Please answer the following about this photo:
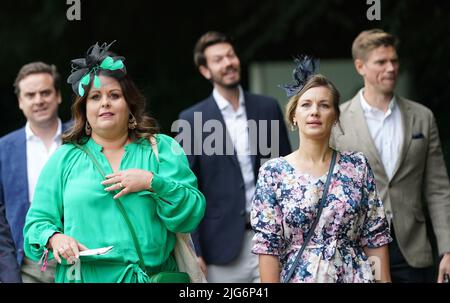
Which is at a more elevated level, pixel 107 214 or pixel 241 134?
pixel 241 134

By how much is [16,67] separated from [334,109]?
598 cm

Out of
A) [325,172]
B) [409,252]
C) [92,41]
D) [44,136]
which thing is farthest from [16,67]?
[325,172]

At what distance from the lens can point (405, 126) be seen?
20.9 feet

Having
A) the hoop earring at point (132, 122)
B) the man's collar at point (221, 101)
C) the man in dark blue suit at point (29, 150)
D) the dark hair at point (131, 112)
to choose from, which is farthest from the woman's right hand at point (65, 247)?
the man's collar at point (221, 101)

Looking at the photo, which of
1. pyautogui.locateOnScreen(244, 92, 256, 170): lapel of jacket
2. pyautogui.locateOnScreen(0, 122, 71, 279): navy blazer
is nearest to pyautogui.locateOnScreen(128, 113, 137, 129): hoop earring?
pyautogui.locateOnScreen(0, 122, 71, 279): navy blazer

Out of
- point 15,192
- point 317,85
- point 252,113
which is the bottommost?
point 15,192

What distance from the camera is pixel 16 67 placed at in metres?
10.4

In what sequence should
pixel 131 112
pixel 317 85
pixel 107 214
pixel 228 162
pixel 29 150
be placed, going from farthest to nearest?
pixel 228 162 < pixel 29 150 < pixel 131 112 < pixel 317 85 < pixel 107 214

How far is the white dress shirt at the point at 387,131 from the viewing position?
631 cm

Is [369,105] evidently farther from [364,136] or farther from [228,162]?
Result: [228,162]

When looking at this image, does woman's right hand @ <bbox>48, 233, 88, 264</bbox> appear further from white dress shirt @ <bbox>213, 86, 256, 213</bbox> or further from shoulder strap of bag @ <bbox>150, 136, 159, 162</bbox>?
white dress shirt @ <bbox>213, 86, 256, 213</bbox>

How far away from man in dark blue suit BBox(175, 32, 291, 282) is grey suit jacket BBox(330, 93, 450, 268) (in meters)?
0.75

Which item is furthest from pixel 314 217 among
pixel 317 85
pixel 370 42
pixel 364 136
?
pixel 370 42

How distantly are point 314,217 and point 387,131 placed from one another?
165cm
